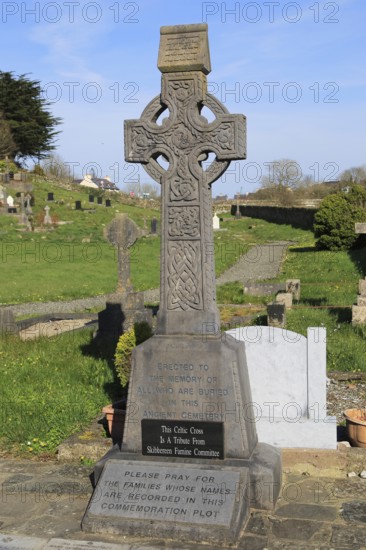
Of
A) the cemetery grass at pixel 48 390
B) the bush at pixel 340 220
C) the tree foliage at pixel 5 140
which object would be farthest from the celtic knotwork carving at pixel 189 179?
the tree foliage at pixel 5 140

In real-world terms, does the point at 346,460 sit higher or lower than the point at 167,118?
lower

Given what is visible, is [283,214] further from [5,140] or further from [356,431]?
[356,431]

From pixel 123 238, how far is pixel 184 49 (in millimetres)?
8496

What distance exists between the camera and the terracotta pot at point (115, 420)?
7.04 m

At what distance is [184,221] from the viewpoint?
20.1ft

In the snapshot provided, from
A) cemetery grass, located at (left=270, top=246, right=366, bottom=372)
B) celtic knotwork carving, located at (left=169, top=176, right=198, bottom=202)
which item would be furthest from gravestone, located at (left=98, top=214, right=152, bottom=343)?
celtic knotwork carving, located at (left=169, top=176, right=198, bottom=202)

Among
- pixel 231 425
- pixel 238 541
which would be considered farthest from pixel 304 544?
pixel 231 425

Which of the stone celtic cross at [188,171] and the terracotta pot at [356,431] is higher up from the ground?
the stone celtic cross at [188,171]

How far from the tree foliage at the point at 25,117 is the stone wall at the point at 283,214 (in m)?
21.1

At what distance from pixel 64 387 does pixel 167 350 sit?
3.88 m

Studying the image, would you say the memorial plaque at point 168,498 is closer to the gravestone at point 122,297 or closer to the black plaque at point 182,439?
the black plaque at point 182,439

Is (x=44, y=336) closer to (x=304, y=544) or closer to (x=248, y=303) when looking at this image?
(x=248, y=303)

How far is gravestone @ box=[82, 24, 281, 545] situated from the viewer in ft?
19.0

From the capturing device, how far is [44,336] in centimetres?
1356
